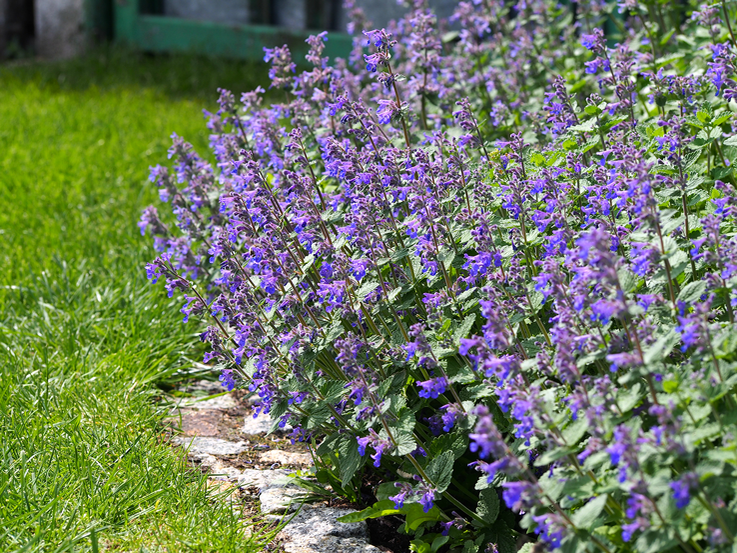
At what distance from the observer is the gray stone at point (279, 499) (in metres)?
2.54

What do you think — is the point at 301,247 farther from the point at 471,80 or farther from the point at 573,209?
the point at 471,80

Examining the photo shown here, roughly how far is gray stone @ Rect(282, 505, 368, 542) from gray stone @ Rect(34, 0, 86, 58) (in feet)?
31.6

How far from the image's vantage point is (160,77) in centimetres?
928

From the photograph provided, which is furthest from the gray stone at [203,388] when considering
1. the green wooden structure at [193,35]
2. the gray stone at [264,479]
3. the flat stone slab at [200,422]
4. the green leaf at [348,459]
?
the green wooden structure at [193,35]

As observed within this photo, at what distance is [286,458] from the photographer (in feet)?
9.67

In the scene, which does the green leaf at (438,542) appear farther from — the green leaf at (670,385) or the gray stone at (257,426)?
the gray stone at (257,426)

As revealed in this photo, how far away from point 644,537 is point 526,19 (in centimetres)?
371

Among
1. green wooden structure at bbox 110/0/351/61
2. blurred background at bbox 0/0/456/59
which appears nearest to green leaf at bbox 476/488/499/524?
blurred background at bbox 0/0/456/59

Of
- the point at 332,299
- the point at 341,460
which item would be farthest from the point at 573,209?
the point at 341,460

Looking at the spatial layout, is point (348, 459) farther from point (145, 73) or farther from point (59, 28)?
point (59, 28)

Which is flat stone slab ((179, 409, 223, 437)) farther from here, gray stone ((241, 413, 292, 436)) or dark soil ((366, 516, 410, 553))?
dark soil ((366, 516, 410, 553))

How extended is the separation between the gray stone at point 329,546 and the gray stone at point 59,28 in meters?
9.76

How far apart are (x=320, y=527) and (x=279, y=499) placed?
0.68 ft

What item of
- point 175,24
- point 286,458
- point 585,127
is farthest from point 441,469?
point 175,24
